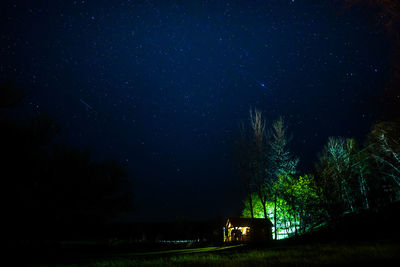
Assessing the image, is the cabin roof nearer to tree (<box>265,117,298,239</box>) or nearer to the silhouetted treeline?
tree (<box>265,117,298,239</box>)

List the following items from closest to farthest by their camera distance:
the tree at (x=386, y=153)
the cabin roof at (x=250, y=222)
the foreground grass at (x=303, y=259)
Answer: the foreground grass at (x=303, y=259) < the tree at (x=386, y=153) < the cabin roof at (x=250, y=222)

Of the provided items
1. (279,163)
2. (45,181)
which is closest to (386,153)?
(279,163)

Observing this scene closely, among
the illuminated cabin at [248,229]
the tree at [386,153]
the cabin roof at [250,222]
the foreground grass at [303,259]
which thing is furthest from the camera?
the cabin roof at [250,222]

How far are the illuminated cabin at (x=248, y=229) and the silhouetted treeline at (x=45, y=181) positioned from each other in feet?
60.6

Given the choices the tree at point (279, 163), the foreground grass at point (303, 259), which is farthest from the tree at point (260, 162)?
the foreground grass at point (303, 259)

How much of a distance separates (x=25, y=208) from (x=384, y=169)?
99.9 ft

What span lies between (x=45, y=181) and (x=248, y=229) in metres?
24.2

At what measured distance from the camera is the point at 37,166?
1353 cm

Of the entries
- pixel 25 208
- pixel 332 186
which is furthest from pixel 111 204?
pixel 332 186

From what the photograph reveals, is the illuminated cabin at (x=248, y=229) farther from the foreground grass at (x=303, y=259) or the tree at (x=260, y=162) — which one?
the foreground grass at (x=303, y=259)

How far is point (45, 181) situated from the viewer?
13938 mm

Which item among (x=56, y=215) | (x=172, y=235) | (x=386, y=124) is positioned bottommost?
(x=172, y=235)

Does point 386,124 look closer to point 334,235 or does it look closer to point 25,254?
point 334,235

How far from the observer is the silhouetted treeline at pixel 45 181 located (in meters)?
12.5
